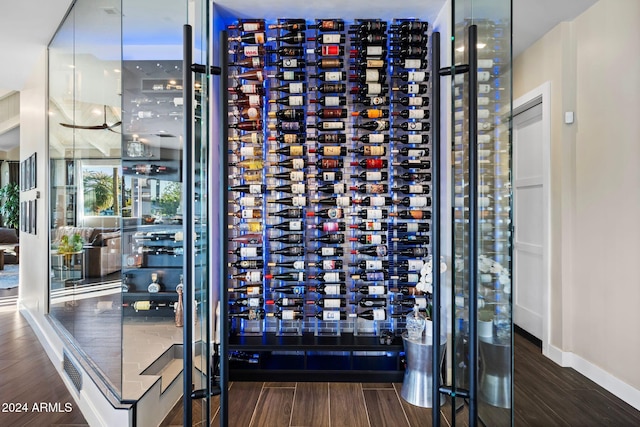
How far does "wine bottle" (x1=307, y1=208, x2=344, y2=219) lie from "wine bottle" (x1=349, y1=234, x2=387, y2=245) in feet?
0.71

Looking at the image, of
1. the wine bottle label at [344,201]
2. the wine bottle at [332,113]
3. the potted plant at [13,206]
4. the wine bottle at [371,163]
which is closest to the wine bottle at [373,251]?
the wine bottle label at [344,201]

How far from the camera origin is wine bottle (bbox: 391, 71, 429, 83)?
2.73 meters

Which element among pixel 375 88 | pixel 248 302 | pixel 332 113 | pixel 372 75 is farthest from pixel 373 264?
pixel 372 75

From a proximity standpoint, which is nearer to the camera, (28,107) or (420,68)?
(420,68)

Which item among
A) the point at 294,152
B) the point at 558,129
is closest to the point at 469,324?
the point at 294,152

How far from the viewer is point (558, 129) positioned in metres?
2.87

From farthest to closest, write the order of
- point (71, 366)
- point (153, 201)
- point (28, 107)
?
1. point (28, 107)
2. point (153, 201)
3. point (71, 366)

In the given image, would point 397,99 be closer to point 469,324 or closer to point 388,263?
point 388,263

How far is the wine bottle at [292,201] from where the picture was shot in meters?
2.74

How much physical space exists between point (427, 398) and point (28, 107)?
5.11 metres

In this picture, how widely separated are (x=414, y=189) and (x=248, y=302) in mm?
1578

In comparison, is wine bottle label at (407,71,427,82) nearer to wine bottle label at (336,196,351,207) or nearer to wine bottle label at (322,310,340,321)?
wine bottle label at (336,196,351,207)

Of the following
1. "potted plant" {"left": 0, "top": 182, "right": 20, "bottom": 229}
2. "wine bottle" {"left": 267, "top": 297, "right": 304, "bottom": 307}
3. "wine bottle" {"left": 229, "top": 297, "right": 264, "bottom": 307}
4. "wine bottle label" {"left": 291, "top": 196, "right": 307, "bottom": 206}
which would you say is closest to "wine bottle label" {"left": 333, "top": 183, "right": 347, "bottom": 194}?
"wine bottle label" {"left": 291, "top": 196, "right": 307, "bottom": 206}

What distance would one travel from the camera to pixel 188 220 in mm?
926
